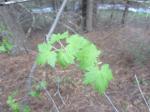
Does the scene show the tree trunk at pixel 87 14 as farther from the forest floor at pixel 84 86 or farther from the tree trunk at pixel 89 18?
the forest floor at pixel 84 86

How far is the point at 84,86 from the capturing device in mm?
4336

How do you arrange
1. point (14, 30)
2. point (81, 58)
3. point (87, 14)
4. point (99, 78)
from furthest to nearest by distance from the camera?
point (87, 14)
point (14, 30)
point (81, 58)
point (99, 78)

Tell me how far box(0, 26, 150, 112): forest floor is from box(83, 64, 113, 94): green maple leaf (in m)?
2.05

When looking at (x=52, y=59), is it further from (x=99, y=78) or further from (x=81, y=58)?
(x=99, y=78)

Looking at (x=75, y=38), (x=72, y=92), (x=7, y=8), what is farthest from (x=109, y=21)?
(x=75, y=38)

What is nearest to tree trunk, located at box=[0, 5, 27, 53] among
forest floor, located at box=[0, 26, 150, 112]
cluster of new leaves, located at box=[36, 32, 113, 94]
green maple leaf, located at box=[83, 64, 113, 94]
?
forest floor, located at box=[0, 26, 150, 112]

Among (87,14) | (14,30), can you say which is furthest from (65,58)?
(87,14)

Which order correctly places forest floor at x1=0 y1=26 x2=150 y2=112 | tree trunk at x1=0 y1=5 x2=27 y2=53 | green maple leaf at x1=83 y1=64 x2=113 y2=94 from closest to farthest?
green maple leaf at x1=83 y1=64 x2=113 y2=94, forest floor at x1=0 y1=26 x2=150 y2=112, tree trunk at x1=0 y1=5 x2=27 y2=53

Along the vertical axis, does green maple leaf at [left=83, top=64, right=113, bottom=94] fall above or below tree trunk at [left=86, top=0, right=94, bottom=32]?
above

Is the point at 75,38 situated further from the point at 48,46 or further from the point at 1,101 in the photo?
the point at 1,101

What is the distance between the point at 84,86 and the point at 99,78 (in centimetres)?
262

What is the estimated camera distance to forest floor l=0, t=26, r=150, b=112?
12.7ft

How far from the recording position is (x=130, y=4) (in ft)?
31.9

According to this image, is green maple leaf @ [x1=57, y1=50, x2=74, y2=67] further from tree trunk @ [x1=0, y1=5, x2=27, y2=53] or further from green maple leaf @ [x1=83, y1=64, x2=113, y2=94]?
tree trunk @ [x1=0, y1=5, x2=27, y2=53]
